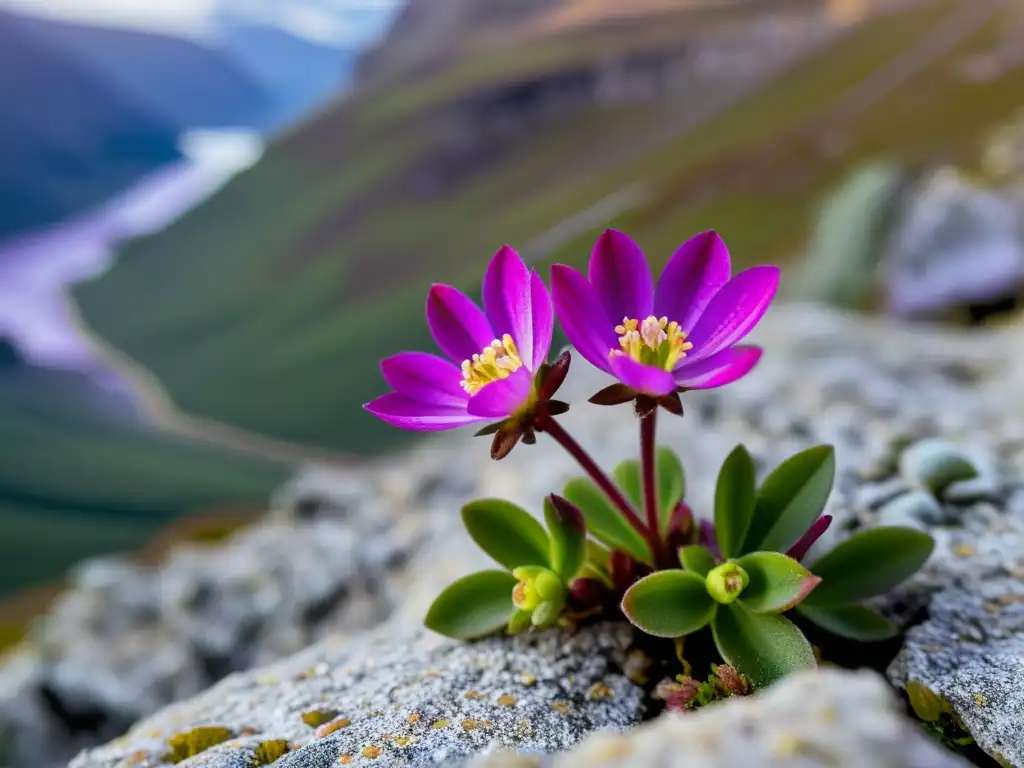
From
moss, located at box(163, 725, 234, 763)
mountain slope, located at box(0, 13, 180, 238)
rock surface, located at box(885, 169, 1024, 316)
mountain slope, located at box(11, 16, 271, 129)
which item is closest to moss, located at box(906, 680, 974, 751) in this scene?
moss, located at box(163, 725, 234, 763)

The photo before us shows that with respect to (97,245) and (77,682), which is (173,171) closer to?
(97,245)

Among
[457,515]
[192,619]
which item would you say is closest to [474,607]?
[457,515]

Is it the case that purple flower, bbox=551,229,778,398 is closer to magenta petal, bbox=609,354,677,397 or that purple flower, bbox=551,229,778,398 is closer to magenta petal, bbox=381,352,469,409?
magenta petal, bbox=609,354,677,397

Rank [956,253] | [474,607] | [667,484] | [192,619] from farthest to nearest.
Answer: [956,253], [192,619], [667,484], [474,607]

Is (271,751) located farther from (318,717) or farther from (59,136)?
(59,136)

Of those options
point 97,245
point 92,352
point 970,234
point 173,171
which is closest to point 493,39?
point 173,171
